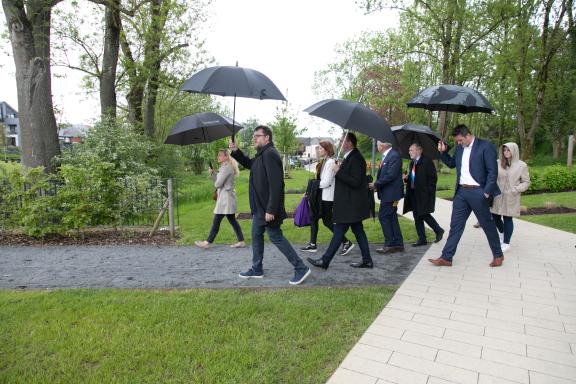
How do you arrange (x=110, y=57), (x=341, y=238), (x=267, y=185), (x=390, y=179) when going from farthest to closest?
1. (x=110, y=57)
2. (x=390, y=179)
3. (x=341, y=238)
4. (x=267, y=185)

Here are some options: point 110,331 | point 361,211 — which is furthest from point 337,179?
point 110,331

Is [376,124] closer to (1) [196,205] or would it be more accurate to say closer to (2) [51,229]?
(2) [51,229]

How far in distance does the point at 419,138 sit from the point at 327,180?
2.35 metres

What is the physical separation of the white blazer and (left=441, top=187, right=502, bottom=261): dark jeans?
169cm

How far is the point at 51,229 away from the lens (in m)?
7.50

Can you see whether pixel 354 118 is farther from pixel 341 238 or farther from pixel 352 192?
pixel 341 238

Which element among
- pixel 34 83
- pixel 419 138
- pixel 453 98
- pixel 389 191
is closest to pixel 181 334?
pixel 389 191

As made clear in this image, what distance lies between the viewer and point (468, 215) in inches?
220

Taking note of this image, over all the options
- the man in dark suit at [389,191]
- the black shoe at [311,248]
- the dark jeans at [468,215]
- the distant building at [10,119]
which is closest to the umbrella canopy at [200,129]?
the black shoe at [311,248]

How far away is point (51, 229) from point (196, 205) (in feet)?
24.6

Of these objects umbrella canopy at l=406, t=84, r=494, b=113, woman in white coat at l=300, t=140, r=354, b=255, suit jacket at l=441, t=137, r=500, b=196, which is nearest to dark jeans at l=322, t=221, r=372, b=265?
woman in white coat at l=300, t=140, r=354, b=255

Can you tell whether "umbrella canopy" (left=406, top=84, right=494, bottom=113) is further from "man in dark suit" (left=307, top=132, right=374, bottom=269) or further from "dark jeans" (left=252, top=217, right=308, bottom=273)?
"dark jeans" (left=252, top=217, right=308, bottom=273)

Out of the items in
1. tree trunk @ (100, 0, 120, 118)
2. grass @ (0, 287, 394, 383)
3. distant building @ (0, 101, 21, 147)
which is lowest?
grass @ (0, 287, 394, 383)

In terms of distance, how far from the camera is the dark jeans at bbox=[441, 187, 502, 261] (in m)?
5.40
